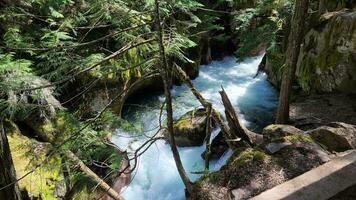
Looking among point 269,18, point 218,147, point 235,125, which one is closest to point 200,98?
point 235,125

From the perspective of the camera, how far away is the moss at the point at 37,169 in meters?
6.71

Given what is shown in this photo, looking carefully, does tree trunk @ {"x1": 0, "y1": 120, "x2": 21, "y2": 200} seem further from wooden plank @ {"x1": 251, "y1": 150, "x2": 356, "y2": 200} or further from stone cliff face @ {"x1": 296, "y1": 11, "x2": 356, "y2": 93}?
stone cliff face @ {"x1": 296, "y1": 11, "x2": 356, "y2": 93}

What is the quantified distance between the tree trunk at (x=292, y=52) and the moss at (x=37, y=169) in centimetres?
523

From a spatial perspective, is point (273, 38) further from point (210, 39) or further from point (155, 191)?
point (210, 39)

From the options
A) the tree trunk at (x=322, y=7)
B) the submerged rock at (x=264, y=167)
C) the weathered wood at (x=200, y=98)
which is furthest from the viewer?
the tree trunk at (x=322, y=7)

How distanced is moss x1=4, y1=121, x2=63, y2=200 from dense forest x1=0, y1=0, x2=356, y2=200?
0.09ft

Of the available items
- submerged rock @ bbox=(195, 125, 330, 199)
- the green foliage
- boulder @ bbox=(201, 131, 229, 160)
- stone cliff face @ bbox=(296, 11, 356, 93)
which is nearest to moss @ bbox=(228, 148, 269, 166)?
submerged rock @ bbox=(195, 125, 330, 199)

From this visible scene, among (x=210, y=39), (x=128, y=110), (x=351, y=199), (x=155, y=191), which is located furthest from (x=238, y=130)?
(x=210, y=39)

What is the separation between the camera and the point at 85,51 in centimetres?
987

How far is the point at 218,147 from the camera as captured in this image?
1015 centimetres

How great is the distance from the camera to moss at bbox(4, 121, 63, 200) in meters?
6.71

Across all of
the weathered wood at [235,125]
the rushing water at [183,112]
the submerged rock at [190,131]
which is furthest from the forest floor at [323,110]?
the submerged rock at [190,131]

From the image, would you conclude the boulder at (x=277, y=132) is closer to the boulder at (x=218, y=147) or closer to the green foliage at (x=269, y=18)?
the boulder at (x=218, y=147)

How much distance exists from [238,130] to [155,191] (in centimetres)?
322
